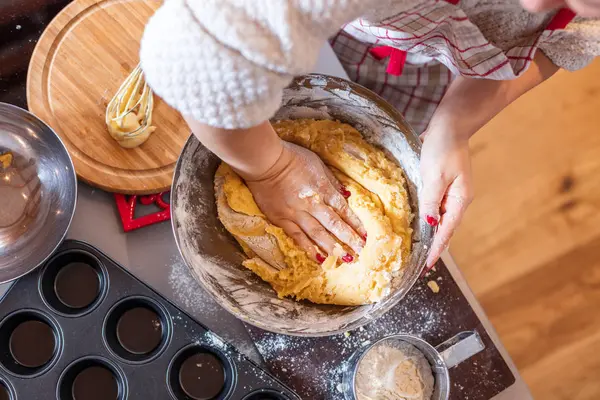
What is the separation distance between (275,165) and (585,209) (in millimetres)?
1437

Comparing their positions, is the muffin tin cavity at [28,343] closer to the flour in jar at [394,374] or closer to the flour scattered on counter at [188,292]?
the flour scattered on counter at [188,292]

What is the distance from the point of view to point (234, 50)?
0.52 m

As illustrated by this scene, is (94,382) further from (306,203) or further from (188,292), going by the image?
(306,203)

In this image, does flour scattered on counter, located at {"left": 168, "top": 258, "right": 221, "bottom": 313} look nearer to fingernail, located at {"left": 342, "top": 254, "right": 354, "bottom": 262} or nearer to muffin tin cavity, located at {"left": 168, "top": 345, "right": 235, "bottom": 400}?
muffin tin cavity, located at {"left": 168, "top": 345, "right": 235, "bottom": 400}

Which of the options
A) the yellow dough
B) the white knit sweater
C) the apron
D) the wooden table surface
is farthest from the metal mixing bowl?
the wooden table surface

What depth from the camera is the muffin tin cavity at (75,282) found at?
0.97 meters

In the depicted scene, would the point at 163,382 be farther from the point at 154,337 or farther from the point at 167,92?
the point at 167,92

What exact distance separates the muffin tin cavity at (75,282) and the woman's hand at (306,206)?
0.32 meters

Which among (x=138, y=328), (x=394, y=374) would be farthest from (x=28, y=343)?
(x=394, y=374)

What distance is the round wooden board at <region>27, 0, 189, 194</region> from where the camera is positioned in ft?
3.46

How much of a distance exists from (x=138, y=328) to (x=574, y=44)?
0.89 metres

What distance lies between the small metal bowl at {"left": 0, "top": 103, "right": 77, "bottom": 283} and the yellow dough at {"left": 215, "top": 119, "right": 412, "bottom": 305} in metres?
0.29

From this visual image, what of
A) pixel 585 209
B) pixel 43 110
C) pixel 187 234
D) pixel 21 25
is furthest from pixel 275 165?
pixel 585 209

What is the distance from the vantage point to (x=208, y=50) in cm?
52
